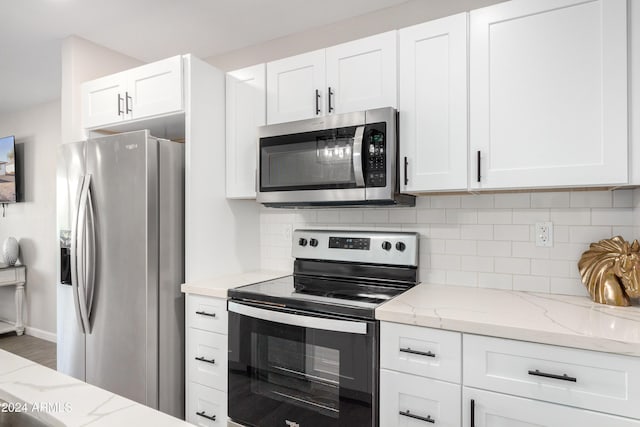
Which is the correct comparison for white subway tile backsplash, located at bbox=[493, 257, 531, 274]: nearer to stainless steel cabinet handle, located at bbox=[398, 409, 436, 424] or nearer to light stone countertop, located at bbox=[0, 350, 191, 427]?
stainless steel cabinet handle, located at bbox=[398, 409, 436, 424]

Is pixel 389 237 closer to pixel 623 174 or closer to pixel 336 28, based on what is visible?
Answer: pixel 623 174

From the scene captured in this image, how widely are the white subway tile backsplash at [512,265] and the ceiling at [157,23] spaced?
62.5 inches

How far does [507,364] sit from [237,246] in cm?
171

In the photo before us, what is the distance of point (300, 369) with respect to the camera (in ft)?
5.72

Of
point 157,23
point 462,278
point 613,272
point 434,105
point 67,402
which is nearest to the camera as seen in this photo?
point 67,402

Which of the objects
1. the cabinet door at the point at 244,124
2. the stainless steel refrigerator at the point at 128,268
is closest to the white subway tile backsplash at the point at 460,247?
the cabinet door at the point at 244,124

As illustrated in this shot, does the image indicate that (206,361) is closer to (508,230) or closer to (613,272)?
(508,230)

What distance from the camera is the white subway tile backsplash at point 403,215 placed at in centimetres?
216

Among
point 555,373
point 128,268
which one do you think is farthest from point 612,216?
point 128,268

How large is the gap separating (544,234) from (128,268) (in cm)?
218

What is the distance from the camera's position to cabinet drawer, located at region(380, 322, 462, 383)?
4.60ft

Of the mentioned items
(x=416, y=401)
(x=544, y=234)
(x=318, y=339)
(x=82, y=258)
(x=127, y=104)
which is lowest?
(x=416, y=401)

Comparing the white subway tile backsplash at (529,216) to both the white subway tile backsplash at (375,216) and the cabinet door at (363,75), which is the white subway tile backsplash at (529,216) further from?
the cabinet door at (363,75)

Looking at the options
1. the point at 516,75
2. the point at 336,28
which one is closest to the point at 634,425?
the point at 516,75
